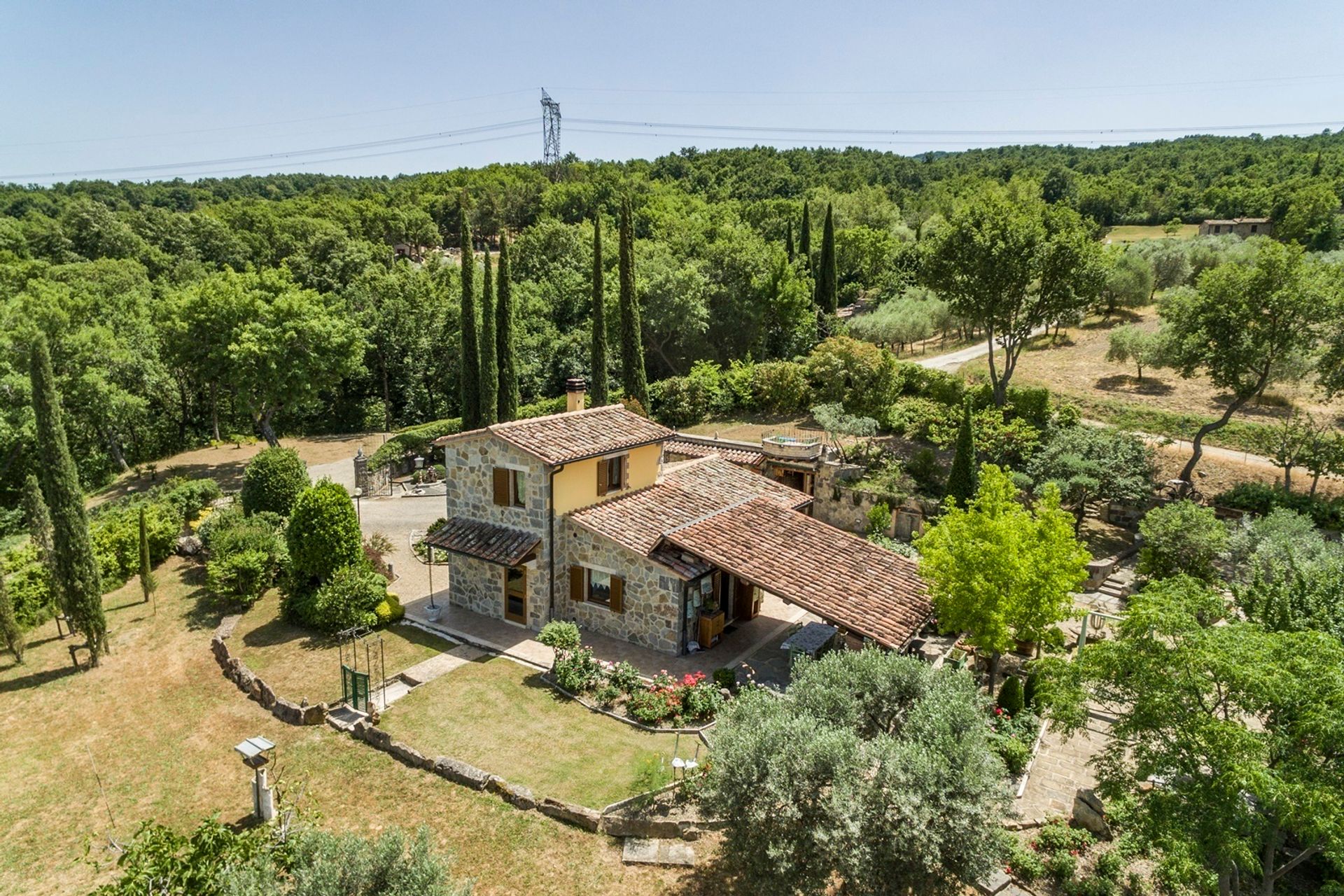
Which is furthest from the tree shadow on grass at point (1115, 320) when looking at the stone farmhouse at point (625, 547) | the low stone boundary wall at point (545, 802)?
the low stone boundary wall at point (545, 802)

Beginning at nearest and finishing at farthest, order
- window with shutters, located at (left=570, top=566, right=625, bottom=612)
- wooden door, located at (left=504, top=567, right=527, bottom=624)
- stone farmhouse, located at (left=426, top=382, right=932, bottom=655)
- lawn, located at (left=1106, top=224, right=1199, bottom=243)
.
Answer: stone farmhouse, located at (left=426, top=382, right=932, bottom=655)
window with shutters, located at (left=570, top=566, right=625, bottom=612)
wooden door, located at (left=504, top=567, right=527, bottom=624)
lawn, located at (left=1106, top=224, right=1199, bottom=243)

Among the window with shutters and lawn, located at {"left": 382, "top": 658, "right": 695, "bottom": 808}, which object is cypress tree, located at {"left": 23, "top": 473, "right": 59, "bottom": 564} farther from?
the window with shutters

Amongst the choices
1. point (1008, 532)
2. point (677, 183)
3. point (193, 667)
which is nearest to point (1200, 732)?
point (1008, 532)

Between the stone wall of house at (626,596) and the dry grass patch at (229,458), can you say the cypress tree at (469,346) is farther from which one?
the stone wall of house at (626,596)

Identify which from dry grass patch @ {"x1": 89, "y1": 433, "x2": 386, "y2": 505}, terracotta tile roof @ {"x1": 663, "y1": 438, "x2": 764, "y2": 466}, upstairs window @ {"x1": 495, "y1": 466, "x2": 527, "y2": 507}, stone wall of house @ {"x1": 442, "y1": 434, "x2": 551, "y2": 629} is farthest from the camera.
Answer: dry grass patch @ {"x1": 89, "y1": 433, "x2": 386, "y2": 505}

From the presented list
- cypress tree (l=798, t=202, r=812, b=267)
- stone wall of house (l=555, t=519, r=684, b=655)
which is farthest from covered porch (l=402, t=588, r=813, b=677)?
cypress tree (l=798, t=202, r=812, b=267)

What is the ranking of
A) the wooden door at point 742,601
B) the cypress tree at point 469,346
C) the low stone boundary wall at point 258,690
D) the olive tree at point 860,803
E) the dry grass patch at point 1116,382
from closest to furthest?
the olive tree at point 860,803
the low stone boundary wall at point 258,690
the wooden door at point 742,601
the dry grass patch at point 1116,382
the cypress tree at point 469,346
